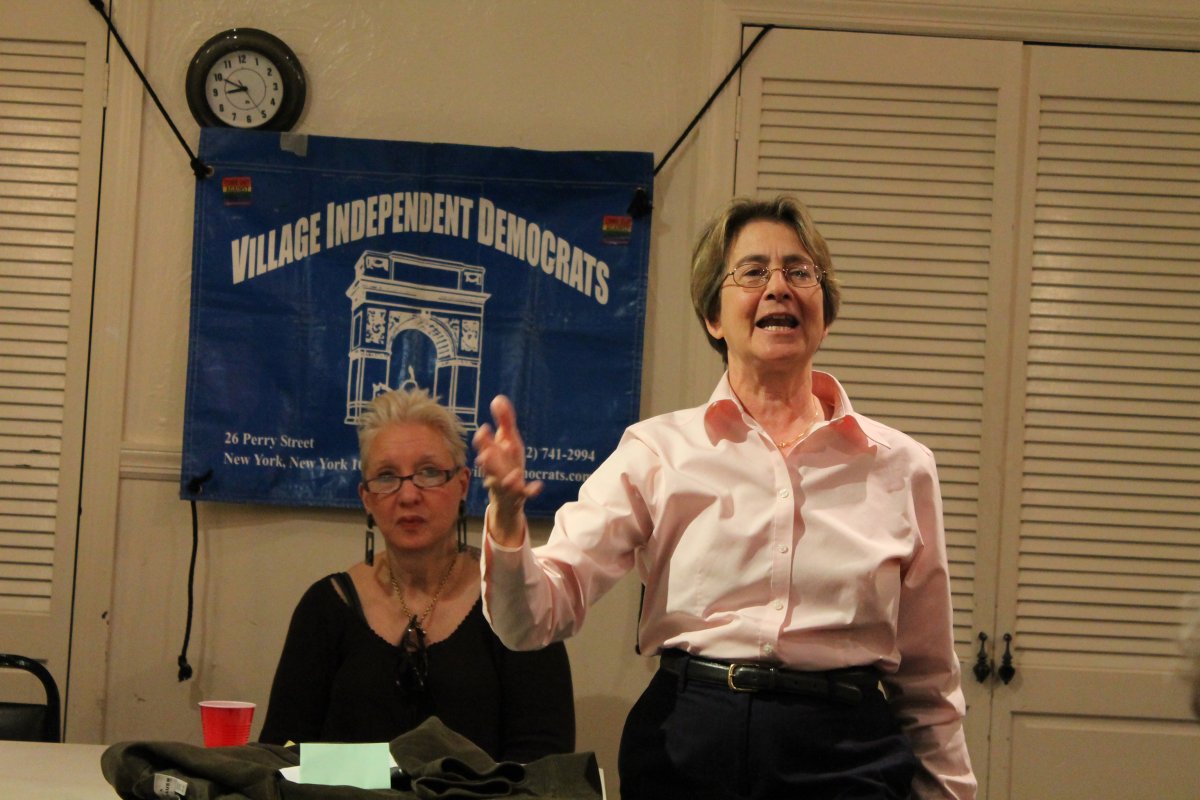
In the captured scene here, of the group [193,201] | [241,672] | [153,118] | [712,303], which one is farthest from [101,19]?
[712,303]

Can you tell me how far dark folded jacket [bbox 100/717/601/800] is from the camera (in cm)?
151

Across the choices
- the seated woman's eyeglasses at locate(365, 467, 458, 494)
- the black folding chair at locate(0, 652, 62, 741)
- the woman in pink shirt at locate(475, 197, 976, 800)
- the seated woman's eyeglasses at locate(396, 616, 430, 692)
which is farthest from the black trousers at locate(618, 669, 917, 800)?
the black folding chair at locate(0, 652, 62, 741)

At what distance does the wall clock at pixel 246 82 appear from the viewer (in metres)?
3.15

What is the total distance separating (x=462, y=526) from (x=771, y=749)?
1568mm

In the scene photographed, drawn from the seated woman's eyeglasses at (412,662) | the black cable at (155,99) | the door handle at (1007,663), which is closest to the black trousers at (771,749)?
the seated woman's eyeglasses at (412,662)

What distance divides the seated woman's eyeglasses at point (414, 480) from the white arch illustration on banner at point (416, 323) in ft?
1.60

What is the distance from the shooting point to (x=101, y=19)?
3195 mm

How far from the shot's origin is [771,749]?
1.58 metres

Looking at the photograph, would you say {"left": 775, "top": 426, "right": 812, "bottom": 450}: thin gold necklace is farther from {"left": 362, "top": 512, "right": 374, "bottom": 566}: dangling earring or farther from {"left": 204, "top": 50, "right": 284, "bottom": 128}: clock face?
{"left": 204, "top": 50, "right": 284, "bottom": 128}: clock face

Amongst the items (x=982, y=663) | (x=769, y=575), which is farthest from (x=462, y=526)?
(x=769, y=575)

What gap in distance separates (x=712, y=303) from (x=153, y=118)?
1.92 meters

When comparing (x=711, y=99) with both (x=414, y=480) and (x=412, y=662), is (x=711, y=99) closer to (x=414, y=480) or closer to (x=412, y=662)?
(x=414, y=480)

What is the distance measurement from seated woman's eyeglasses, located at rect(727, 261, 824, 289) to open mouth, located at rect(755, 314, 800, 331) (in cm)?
5

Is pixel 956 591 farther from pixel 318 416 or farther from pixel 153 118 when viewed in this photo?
pixel 153 118
